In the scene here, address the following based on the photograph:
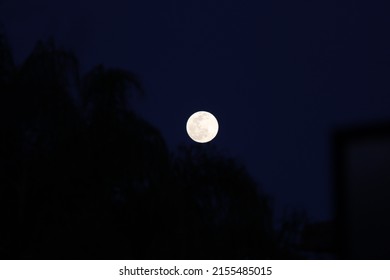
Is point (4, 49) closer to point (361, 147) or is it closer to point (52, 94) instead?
point (52, 94)

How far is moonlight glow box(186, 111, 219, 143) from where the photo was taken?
41.9ft

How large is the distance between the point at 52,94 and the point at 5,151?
1.04 metres

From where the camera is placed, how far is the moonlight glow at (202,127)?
41.9ft

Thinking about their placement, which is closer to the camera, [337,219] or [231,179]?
[337,219]

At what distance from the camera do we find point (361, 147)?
23.7 feet

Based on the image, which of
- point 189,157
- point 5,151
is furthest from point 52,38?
point 189,157

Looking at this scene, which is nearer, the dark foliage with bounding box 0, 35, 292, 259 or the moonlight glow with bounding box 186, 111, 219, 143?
the dark foliage with bounding box 0, 35, 292, 259

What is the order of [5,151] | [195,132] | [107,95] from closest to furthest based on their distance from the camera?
[5,151] < [107,95] < [195,132]

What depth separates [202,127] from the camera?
1342 cm

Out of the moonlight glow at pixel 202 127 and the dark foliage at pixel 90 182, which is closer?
the dark foliage at pixel 90 182

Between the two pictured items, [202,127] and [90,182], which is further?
[202,127]

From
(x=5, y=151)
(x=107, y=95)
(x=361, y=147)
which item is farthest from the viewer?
(x=107, y=95)
